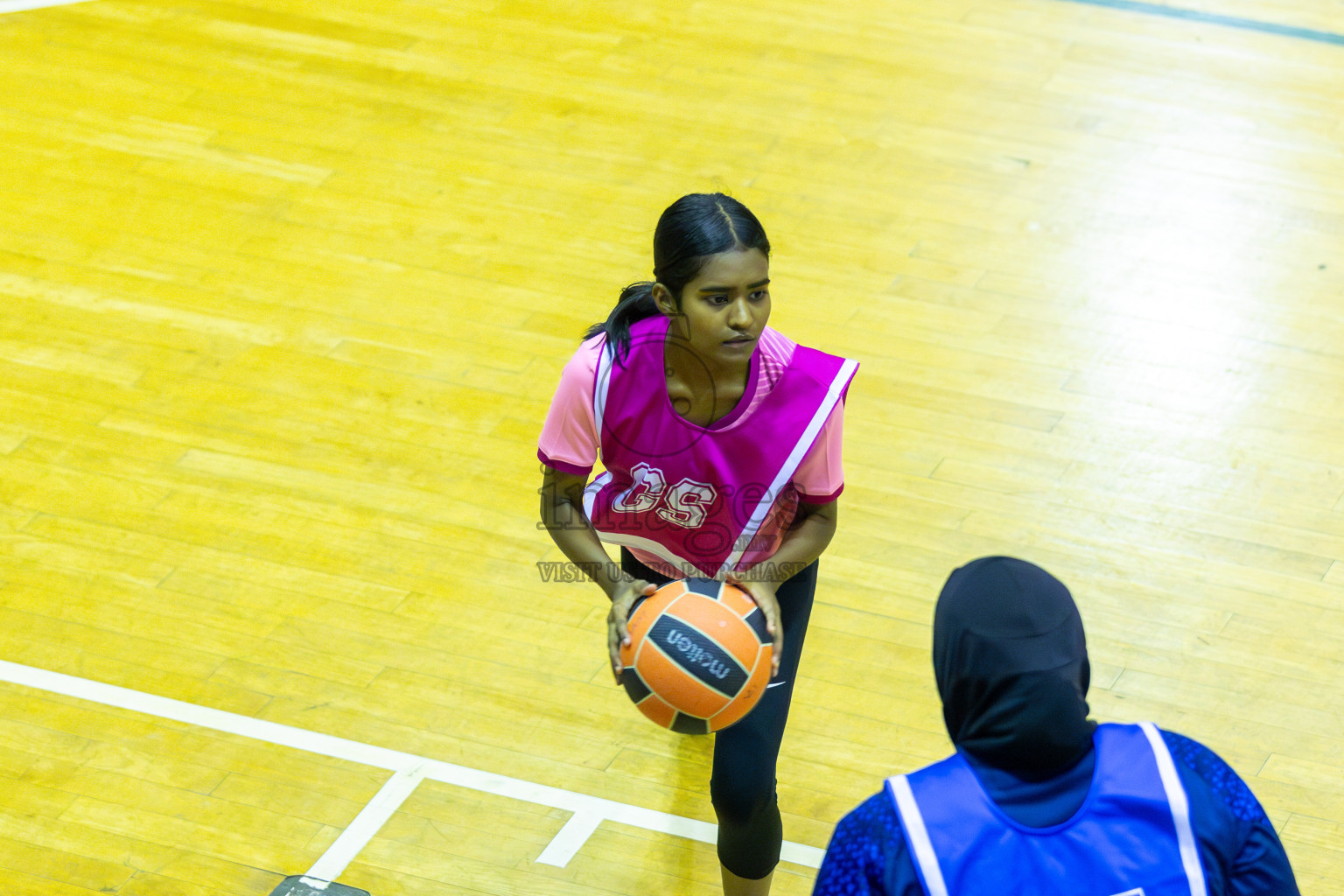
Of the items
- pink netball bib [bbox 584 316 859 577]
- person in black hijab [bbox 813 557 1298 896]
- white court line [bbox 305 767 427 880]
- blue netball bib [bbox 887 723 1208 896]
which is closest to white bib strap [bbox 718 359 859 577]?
pink netball bib [bbox 584 316 859 577]

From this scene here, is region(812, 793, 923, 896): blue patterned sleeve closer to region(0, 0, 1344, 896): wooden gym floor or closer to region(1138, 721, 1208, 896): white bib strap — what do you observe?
region(1138, 721, 1208, 896): white bib strap

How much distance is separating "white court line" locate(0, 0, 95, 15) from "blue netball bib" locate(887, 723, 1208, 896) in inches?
297

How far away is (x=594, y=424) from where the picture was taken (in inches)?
112

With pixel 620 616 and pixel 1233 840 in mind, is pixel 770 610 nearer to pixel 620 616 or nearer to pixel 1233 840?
pixel 620 616

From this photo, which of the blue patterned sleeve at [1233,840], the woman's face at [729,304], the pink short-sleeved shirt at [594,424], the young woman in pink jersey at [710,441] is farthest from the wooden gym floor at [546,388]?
the blue patterned sleeve at [1233,840]

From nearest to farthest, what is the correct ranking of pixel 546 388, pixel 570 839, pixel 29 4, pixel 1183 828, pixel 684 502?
pixel 1183 828 < pixel 684 502 < pixel 570 839 < pixel 546 388 < pixel 29 4

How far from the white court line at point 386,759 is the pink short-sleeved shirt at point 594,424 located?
120 centimetres

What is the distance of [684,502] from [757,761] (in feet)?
1.89

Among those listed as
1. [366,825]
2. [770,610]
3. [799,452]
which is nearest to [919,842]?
[770,610]

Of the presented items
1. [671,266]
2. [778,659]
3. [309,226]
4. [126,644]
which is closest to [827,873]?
[778,659]

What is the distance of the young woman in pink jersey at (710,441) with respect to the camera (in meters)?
2.64

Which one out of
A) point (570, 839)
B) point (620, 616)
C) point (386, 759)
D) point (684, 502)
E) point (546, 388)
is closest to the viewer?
point (620, 616)

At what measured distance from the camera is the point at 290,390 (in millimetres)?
5141

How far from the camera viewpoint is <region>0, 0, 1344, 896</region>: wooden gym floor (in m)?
3.80
